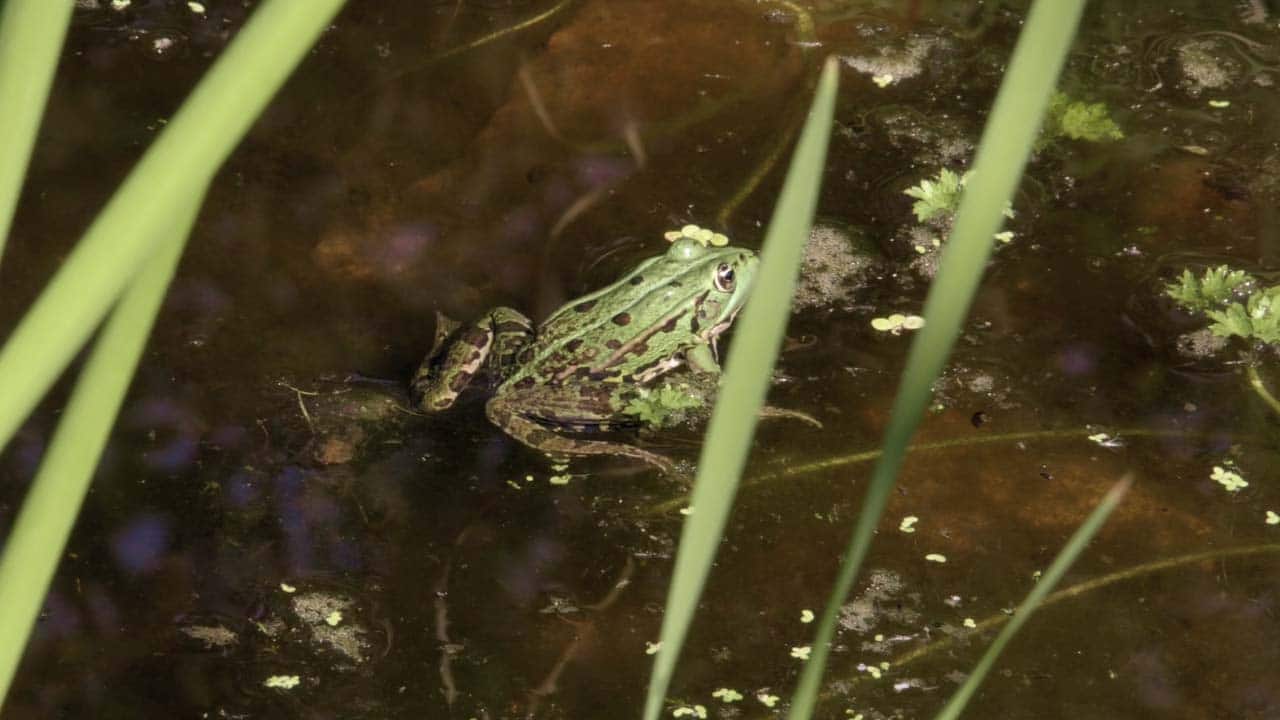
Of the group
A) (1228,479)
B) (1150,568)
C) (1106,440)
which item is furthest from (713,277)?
(1228,479)

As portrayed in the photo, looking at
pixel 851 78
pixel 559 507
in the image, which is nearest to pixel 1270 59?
pixel 851 78

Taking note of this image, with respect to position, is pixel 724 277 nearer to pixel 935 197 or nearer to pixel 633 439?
pixel 633 439

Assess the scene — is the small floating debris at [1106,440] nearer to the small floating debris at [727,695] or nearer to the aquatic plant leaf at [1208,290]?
the aquatic plant leaf at [1208,290]

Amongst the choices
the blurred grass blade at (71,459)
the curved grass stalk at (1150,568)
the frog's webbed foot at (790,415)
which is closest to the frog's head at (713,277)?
the frog's webbed foot at (790,415)

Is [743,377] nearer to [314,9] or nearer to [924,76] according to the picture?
[314,9]

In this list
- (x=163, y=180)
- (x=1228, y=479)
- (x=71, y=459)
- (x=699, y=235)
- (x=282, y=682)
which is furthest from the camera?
(x=699, y=235)

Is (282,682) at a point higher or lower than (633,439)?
lower
